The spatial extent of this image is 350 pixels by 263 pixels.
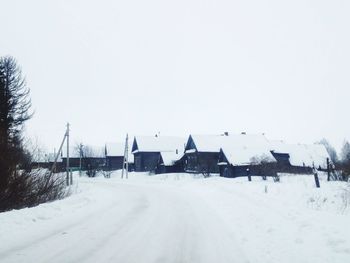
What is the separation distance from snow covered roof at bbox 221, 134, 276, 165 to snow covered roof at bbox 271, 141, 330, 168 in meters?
11.6

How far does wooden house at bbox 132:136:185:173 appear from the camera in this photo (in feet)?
210

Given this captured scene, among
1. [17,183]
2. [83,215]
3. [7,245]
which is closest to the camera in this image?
[7,245]

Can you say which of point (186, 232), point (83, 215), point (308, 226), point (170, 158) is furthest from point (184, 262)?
point (170, 158)

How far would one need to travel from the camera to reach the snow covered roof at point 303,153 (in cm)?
6650

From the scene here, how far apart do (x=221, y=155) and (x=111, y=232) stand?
43.9m

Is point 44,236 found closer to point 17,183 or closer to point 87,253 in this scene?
point 87,253

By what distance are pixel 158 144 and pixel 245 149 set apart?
25642mm

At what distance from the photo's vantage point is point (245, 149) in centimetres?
5231

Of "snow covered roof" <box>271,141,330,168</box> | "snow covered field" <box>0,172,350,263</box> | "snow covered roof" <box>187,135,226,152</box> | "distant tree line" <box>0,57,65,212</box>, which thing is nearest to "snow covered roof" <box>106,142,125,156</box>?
"snow covered roof" <box>187,135,226,152</box>

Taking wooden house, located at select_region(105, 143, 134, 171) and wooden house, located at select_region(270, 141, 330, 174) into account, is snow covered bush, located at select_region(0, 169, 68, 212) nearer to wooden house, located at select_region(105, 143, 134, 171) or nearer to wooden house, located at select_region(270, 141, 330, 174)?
wooden house, located at select_region(270, 141, 330, 174)

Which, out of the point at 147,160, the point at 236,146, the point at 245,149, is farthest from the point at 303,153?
the point at 147,160

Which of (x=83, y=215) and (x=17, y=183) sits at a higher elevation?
(x=17, y=183)

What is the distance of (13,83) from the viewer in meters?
30.0

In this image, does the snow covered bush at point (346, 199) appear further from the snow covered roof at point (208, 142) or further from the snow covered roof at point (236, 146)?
the snow covered roof at point (208, 142)
